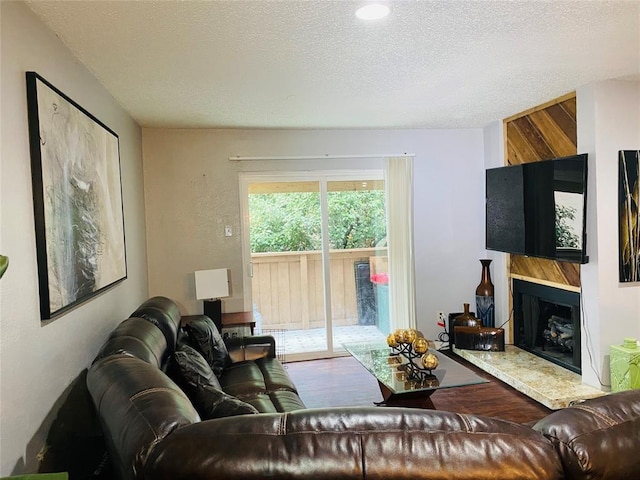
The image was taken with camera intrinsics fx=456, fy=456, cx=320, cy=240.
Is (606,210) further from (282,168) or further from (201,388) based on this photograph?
(201,388)

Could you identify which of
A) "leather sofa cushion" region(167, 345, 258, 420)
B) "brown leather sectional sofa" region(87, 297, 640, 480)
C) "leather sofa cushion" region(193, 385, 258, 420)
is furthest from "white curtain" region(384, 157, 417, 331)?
"brown leather sectional sofa" region(87, 297, 640, 480)

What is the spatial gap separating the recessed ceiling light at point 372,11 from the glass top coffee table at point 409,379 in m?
2.14

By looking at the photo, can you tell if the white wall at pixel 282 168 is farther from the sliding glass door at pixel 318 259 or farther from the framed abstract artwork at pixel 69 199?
the framed abstract artwork at pixel 69 199

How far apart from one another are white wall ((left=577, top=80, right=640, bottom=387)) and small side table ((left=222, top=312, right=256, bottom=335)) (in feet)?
9.63

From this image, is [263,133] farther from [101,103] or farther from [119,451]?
[119,451]

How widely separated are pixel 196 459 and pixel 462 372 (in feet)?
8.05

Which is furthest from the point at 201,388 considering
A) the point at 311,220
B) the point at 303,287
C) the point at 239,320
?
the point at 311,220

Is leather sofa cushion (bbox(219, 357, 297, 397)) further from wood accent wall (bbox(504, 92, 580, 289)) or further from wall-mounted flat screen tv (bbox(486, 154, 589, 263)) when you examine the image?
wood accent wall (bbox(504, 92, 580, 289))

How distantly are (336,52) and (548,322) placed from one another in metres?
3.34

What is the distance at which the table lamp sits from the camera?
14.6 ft

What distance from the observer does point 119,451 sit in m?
1.33

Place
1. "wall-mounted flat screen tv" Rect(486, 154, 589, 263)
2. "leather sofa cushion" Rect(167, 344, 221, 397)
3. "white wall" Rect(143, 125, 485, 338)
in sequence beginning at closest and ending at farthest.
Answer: "leather sofa cushion" Rect(167, 344, 221, 397), "wall-mounted flat screen tv" Rect(486, 154, 589, 263), "white wall" Rect(143, 125, 485, 338)

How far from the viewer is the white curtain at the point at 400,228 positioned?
502 cm

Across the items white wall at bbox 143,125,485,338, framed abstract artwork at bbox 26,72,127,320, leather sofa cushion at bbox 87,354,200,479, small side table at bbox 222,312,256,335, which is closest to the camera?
leather sofa cushion at bbox 87,354,200,479
